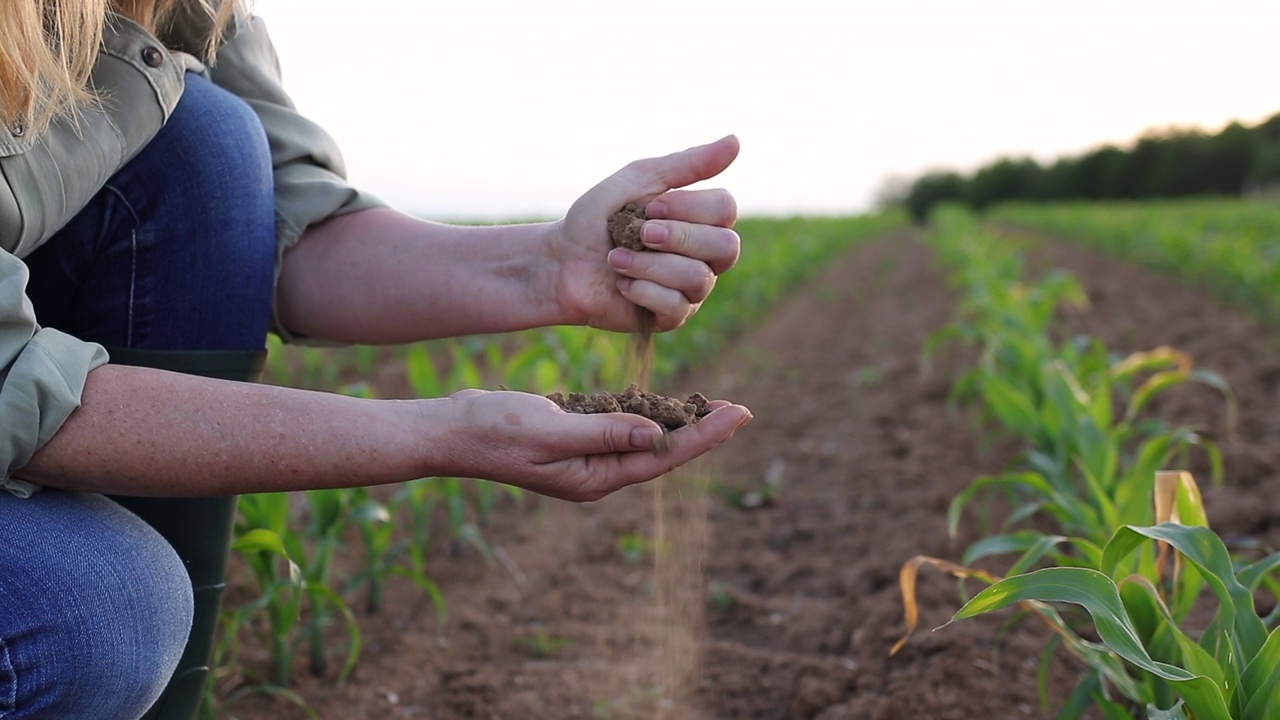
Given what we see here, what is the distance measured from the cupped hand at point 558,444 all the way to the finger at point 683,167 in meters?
0.39

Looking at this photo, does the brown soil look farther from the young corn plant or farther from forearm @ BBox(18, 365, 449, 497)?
forearm @ BBox(18, 365, 449, 497)

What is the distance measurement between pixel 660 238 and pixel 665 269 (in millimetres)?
53

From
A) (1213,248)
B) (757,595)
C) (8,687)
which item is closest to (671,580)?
(757,595)

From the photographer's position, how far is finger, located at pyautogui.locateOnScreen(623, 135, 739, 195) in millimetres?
1352

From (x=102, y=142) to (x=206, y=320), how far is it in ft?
0.89

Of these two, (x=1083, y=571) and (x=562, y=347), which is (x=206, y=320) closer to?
(x=1083, y=571)

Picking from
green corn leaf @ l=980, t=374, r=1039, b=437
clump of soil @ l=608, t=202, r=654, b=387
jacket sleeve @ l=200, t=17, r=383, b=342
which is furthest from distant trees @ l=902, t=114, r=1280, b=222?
jacket sleeve @ l=200, t=17, r=383, b=342

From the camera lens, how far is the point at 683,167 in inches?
54.5

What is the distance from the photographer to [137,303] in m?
1.34

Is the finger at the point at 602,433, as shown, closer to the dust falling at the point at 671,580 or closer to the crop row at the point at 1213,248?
the dust falling at the point at 671,580

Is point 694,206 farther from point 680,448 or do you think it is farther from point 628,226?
point 680,448

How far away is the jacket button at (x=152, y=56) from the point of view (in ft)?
4.20

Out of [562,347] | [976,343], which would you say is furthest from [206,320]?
[976,343]

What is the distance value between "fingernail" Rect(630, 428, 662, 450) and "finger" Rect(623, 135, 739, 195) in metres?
0.44
